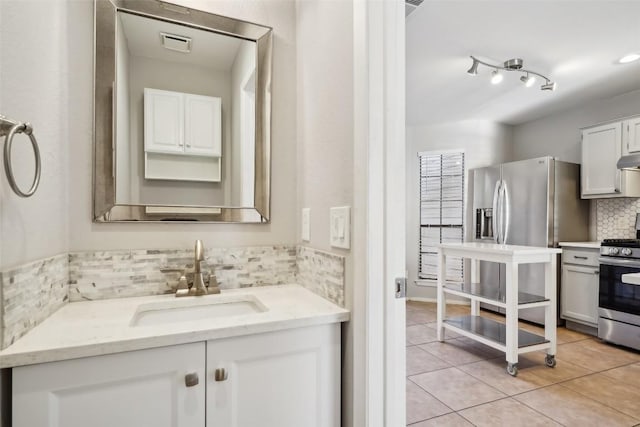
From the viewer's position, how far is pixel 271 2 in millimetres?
1501

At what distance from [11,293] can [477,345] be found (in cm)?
332

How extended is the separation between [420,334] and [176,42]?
323cm

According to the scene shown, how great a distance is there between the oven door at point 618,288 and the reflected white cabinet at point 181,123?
139 inches

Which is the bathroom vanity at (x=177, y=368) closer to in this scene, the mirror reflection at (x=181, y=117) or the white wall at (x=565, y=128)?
the mirror reflection at (x=181, y=117)

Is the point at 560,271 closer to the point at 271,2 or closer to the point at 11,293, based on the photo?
the point at 271,2

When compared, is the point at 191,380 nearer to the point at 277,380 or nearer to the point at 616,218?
the point at 277,380

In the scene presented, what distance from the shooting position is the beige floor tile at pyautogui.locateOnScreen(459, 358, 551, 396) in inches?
89.7

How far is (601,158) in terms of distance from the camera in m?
3.51

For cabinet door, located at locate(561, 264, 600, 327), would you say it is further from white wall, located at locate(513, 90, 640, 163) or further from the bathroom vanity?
the bathroom vanity

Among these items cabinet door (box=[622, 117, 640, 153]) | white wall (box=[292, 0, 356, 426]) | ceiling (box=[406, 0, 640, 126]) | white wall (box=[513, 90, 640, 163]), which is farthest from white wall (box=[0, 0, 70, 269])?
white wall (box=[513, 90, 640, 163])

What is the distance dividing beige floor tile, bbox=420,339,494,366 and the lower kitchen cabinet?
2074 mm

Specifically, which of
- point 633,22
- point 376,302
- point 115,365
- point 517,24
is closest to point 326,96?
point 376,302

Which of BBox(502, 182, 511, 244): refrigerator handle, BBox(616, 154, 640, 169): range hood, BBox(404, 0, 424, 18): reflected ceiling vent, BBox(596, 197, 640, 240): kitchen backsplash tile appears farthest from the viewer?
BBox(502, 182, 511, 244): refrigerator handle

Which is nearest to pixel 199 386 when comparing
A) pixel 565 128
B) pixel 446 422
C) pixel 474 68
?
pixel 446 422
